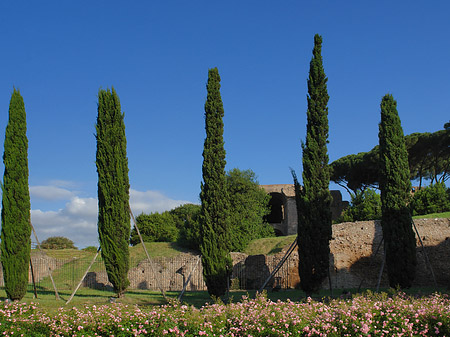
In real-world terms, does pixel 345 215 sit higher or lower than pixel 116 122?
lower

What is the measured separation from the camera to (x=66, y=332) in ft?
28.2

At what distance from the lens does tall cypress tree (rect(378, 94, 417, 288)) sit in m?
16.5

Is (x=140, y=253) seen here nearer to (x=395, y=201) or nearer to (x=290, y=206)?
(x=290, y=206)

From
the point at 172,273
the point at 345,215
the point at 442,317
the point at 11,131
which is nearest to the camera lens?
the point at 442,317

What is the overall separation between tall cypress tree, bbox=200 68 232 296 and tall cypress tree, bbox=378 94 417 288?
6.11m

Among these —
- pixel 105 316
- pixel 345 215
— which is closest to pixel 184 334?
pixel 105 316

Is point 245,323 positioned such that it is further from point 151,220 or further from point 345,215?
point 151,220

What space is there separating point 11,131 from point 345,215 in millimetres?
27838

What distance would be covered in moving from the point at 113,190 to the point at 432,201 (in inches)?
972

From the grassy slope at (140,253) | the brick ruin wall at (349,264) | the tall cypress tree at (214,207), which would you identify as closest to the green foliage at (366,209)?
the grassy slope at (140,253)

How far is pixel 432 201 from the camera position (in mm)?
32406

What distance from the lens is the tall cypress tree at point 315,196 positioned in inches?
645

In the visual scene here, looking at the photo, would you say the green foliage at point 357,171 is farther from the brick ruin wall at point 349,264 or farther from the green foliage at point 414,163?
the brick ruin wall at point 349,264

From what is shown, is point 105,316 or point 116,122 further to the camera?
point 116,122
